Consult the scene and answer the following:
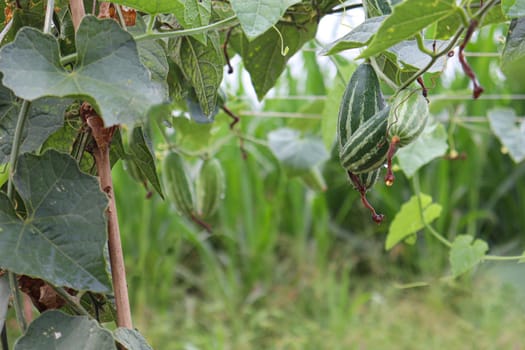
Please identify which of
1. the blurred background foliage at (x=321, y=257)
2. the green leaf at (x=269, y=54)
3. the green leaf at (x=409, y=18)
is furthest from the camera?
the blurred background foliage at (x=321, y=257)

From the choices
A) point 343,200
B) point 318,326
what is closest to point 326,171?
point 343,200

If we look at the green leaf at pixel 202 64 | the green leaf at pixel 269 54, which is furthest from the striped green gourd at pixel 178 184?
the green leaf at pixel 202 64

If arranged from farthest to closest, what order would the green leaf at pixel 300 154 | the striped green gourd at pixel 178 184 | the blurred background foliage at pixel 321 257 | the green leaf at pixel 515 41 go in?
the blurred background foliage at pixel 321 257
the green leaf at pixel 300 154
the striped green gourd at pixel 178 184
the green leaf at pixel 515 41

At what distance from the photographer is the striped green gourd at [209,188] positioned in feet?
2.85

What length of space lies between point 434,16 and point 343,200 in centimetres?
245

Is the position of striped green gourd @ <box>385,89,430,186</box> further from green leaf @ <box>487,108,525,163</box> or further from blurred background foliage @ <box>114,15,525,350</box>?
blurred background foliage @ <box>114,15,525,350</box>

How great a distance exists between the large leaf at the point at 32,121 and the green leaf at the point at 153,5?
0.07 meters

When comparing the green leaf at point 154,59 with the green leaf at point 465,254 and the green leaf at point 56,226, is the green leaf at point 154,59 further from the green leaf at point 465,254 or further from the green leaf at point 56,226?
the green leaf at point 465,254

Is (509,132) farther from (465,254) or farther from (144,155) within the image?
(144,155)

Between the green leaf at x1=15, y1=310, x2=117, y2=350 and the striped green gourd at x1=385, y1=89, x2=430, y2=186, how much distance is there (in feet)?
0.59

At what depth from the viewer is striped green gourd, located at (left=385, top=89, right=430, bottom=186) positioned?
1.32ft

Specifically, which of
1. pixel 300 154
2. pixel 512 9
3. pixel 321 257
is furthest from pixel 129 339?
pixel 321 257

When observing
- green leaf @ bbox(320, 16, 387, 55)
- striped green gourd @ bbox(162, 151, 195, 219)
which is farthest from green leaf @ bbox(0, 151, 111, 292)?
striped green gourd @ bbox(162, 151, 195, 219)

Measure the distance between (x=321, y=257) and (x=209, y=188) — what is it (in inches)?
60.3
